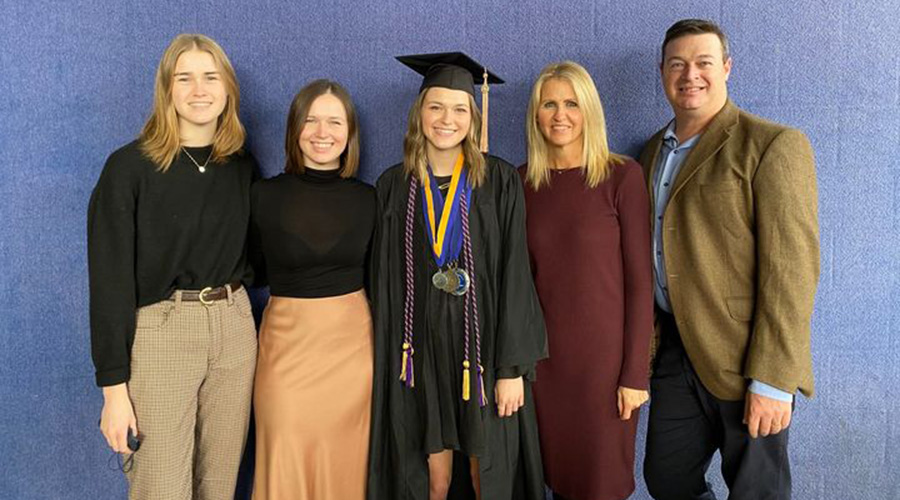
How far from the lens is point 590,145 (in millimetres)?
1952

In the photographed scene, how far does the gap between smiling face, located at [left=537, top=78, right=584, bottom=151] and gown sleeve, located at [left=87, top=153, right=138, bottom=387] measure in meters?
1.43

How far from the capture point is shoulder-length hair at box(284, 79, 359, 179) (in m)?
2.05

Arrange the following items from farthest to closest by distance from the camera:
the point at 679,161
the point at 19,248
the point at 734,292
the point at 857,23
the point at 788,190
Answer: the point at 19,248 < the point at 857,23 < the point at 679,161 < the point at 734,292 < the point at 788,190

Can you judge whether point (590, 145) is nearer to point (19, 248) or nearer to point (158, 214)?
point (158, 214)

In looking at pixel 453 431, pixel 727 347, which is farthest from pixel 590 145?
pixel 453 431

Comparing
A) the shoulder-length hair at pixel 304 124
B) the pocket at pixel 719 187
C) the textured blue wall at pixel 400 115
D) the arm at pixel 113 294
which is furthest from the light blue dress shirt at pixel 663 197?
the arm at pixel 113 294

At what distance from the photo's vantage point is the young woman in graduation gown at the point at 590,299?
1.90m

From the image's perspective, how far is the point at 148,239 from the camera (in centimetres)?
183

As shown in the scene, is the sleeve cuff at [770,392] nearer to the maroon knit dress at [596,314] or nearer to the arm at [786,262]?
the arm at [786,262]

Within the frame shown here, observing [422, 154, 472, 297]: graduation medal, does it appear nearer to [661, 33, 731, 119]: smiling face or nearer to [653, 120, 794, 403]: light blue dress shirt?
[653, 120, 794, 403]: light blue dress shirt

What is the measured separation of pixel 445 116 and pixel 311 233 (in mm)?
642

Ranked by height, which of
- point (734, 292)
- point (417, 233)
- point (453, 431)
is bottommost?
point (453, 431)

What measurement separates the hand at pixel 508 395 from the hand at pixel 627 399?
35 cm

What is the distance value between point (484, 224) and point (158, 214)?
1.11 metres
